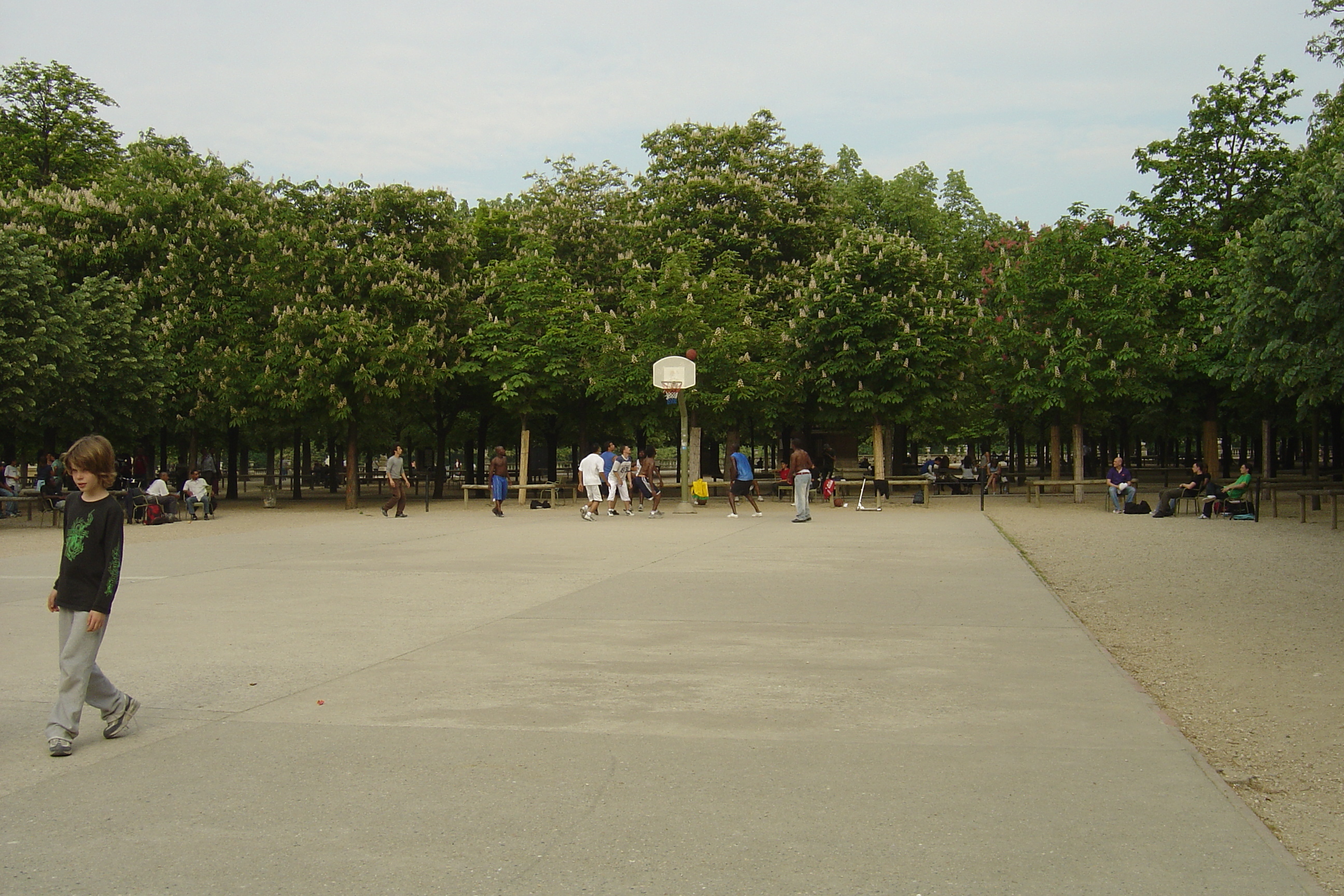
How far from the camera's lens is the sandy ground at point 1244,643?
5.21m

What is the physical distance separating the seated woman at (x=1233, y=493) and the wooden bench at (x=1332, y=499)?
1.10 metres

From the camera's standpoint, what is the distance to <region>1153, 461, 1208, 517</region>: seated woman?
26.2m

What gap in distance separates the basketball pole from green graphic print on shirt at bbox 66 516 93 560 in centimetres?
2387

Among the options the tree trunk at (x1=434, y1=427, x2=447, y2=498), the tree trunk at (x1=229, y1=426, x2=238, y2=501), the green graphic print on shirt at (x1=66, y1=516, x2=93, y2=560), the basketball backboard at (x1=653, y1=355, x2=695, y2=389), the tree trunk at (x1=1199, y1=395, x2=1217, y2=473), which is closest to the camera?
the green graphic print on shirt at (x1=66, y1=516, x2=93, y2=560)

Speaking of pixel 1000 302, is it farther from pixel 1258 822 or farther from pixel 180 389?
pixel 1258 822

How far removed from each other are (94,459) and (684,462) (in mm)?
26157

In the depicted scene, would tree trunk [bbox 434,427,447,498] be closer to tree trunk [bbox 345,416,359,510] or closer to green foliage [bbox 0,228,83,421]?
tree trunk [bbox 345,416,359,510]

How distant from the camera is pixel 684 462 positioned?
31.9 meters

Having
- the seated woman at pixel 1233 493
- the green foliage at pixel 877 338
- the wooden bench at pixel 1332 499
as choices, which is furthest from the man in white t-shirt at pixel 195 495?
the wooden bench at pixel 1332 499

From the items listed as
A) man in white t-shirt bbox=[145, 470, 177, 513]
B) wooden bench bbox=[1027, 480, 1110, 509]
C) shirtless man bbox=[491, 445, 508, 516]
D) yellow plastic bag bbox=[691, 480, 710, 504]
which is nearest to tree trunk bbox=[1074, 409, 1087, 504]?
wooden bench bbox=[1027, 480, 1110, 509]

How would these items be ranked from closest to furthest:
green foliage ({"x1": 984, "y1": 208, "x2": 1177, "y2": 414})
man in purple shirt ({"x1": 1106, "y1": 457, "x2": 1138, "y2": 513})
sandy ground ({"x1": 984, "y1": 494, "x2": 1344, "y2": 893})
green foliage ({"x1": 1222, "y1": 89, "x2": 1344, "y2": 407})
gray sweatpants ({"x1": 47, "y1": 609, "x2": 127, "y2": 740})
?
1. sandy ground ({"x1": 984, "y1": 494, "x2": 1344, "y2": 893})
2. gray sweatpants ({"x1": 47, "y1": 609, "x2": 127, "y2": 740})
3. green foliage ({"x1": 1222, "y1": 89, "x2": 1344, "y2": 407})
4. man in purple shirt ({"x1": 1106, "y1": 457, "x2": 1138, "y2": 513})
5. green foliage ({"x1": 984, "y1": 208, "x2": 1177, "y2": 414})

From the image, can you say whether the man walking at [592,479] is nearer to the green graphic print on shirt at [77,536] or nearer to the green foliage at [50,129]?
the green graphic print on shirt at [77,536]

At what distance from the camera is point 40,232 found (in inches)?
1220

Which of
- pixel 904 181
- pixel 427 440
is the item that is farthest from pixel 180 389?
pixel 904 181
